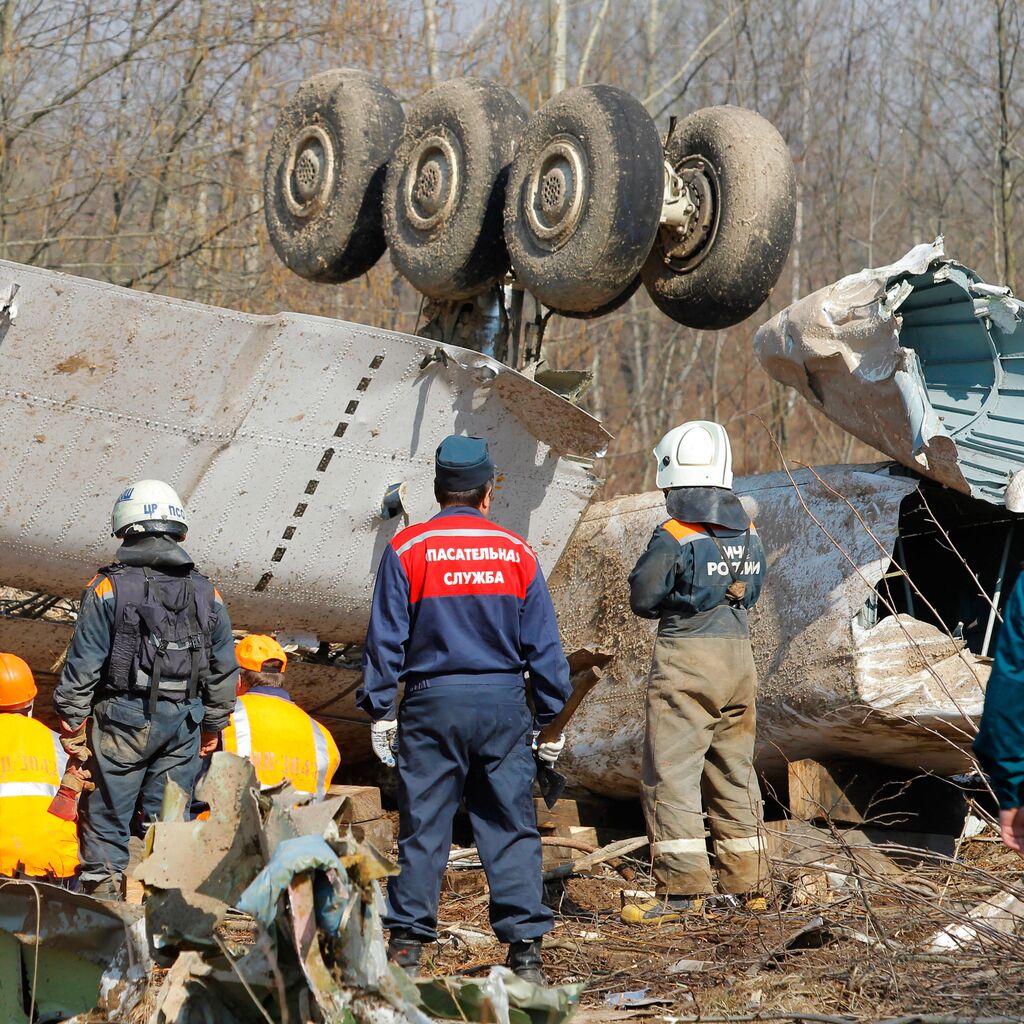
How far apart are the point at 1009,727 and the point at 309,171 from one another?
17.0 ft

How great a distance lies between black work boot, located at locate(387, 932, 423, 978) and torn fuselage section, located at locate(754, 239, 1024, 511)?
2796 mm

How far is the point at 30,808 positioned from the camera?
482 centimetres

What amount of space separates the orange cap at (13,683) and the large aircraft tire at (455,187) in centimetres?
268

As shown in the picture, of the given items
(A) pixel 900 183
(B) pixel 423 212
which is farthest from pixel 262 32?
(A) pixel 900 183

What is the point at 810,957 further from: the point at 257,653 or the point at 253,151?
the point at 253,151

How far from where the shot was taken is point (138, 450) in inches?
229

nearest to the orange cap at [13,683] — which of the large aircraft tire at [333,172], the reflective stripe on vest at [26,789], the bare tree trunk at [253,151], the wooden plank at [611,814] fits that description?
the reflective stripe on vest at [26,789]

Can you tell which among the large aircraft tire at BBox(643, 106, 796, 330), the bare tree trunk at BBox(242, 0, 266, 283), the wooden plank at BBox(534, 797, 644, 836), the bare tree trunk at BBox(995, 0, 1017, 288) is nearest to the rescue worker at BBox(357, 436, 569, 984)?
the large aircraft tire at BBox(643, 106, 796, 330)

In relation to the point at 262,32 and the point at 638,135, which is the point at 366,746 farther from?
the point at 262,32

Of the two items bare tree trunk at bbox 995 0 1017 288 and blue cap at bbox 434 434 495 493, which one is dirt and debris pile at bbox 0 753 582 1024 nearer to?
blue cap at bbox 434 434 495 493

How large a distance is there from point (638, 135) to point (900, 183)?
55.8 feet

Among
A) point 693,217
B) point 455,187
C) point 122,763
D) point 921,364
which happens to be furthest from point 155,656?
point 921,364

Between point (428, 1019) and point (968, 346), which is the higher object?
point (968, 346)

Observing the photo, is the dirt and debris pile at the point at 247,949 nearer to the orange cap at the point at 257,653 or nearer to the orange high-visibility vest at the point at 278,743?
the orange high-visibility vest at the point at 278,743
